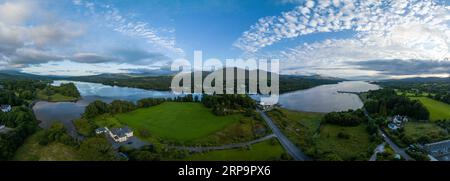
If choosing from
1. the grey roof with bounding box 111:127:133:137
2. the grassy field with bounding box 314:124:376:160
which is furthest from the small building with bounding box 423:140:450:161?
the grey roof with bounding box 111:127:133:137

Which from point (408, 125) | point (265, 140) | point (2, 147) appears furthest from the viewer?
point (408, 125)

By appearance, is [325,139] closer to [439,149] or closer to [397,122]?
[439,149]

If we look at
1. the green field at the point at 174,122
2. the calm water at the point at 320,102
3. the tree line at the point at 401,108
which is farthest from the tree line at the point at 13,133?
the tree line at the point at 401,108
